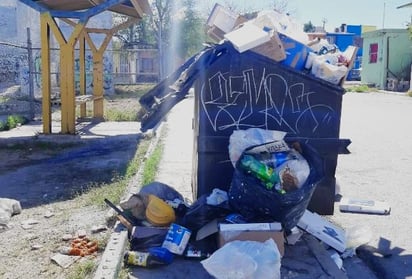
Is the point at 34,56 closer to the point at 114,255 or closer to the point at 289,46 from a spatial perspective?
the point at 289,46

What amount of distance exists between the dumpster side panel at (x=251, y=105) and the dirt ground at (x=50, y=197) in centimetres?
128

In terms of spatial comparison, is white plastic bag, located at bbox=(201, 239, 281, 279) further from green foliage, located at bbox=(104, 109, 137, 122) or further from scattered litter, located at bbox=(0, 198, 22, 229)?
green foliage, located at bbox=(104, 109, 137, 122)

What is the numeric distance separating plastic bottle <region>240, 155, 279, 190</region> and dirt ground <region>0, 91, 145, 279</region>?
4.78ft

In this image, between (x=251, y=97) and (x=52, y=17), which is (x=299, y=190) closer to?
(x=251, y=97)

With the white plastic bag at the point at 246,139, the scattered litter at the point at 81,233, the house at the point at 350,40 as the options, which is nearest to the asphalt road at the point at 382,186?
the white plastic bag at the point at 246,139

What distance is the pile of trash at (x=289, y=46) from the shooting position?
4.52 meters

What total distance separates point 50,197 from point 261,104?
297cm

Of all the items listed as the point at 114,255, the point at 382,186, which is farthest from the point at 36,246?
the point at 382,186

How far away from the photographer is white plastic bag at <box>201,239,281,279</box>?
3275 mm

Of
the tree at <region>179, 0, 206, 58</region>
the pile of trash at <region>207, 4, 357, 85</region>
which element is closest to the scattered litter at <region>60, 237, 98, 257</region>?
the pile of trash at <region>207, 4, 357, 85</region>

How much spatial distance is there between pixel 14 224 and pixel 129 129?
23.2 ft

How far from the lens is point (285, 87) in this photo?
469cm

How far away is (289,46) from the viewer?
4812 millimetres

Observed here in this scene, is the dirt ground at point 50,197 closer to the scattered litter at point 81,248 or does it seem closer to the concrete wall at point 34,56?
the scattered litter at point 81,248
